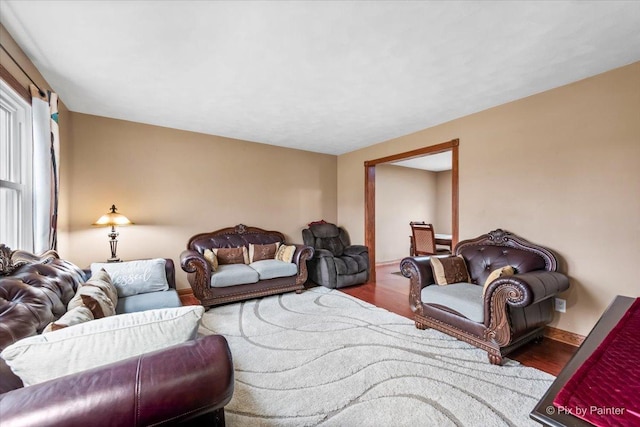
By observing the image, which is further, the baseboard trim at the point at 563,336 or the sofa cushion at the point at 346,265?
the sofa cushion at the point at 346,265

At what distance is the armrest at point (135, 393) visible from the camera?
0.73 m

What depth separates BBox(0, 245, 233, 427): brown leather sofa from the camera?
728 millimetres

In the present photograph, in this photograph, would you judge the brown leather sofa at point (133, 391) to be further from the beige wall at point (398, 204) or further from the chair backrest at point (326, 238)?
the beige wall at point (398, 204)

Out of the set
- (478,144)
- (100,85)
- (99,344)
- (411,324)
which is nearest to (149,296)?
(99,344)

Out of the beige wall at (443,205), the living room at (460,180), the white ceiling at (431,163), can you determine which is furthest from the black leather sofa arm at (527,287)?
the beige wall at (443,205)

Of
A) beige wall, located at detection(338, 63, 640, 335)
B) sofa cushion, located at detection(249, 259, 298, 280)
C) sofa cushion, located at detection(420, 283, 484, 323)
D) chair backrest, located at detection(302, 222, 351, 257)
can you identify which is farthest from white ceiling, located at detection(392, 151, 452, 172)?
sofa cushion, located at detection(420, 283, 484, 323)

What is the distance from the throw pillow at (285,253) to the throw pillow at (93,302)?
8.74 ft

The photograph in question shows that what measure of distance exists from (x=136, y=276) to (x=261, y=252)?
6.39ft

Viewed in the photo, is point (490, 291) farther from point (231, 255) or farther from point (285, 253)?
point (231, 255)

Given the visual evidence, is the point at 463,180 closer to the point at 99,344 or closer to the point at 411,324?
the point at 411,324

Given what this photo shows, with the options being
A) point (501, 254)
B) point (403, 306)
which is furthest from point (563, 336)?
point (403, 306)

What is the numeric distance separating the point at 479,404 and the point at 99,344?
2.18m

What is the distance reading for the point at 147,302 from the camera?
7.77 ft

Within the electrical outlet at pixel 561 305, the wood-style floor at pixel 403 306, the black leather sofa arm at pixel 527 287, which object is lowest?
the wood-style floor at pixel 403 306
